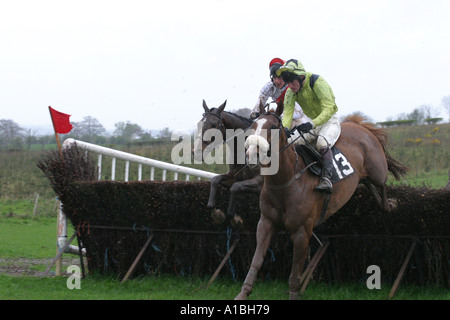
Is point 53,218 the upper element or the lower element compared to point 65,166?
lower

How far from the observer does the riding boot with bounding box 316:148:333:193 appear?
5422 millimetres

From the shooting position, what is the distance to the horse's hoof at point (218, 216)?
6.26m

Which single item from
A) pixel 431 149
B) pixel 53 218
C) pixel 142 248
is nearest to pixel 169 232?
pixel 142 248

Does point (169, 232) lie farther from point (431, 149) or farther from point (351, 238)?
point (431, 149)

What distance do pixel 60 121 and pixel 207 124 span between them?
2535 mm

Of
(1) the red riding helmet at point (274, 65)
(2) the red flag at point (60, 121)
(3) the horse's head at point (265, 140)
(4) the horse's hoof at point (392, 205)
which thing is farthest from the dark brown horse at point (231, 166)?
(2) the red flag at point (60, 121)

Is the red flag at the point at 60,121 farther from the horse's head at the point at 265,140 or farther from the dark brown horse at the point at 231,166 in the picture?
the horse's head at the point at 265,140

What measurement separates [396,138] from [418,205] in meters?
17.4

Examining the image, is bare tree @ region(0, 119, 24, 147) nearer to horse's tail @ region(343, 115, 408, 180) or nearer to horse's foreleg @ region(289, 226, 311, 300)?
horse's tail @ region(343, 115, 408, 180)

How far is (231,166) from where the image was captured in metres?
6.64

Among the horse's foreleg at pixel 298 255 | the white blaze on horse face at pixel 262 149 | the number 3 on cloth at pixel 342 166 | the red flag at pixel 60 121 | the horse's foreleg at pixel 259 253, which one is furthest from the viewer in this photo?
the red flag at pixel 60 121

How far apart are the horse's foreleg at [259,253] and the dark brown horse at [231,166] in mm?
1065

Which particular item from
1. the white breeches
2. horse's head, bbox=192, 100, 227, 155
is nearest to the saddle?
the white breeches

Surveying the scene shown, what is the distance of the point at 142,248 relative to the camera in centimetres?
686
